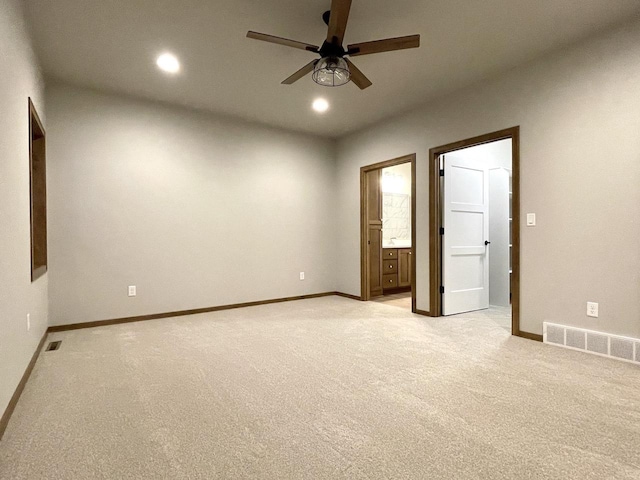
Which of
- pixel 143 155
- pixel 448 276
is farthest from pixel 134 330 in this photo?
pixel 448 276

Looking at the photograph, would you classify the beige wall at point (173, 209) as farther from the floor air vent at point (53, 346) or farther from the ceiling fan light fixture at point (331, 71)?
the ceiling fan light fixture at point (331, 71)

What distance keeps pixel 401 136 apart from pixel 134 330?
391 centimetres

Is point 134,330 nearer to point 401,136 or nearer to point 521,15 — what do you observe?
point 401,136

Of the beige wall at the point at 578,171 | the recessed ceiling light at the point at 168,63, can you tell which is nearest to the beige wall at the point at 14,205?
the recessed ceiling light at the point at 168,63

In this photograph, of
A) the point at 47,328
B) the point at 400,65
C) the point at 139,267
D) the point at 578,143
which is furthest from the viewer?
the point at 139,267

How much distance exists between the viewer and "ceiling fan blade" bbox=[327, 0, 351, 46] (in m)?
2.08

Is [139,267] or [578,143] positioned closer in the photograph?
[578,143]

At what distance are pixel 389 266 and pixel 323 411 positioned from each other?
435 centimetres

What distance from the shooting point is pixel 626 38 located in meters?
Result: 2.68

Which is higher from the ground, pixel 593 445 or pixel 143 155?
pixel 143 155

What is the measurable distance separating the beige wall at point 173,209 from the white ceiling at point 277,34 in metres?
0.51

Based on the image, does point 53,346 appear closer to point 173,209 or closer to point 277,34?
point 173,209

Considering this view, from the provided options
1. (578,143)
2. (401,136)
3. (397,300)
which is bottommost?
(397,300)

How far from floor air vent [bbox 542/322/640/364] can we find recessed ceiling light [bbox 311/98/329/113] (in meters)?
3.29
